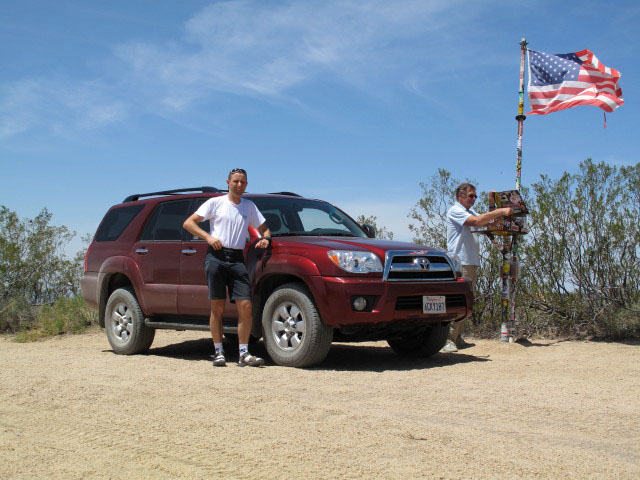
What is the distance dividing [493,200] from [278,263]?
3.45 meters

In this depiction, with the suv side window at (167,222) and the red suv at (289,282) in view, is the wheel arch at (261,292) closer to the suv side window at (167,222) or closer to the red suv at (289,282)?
the red suv at (289,282)

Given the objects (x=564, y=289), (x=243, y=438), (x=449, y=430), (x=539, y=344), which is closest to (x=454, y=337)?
(x=539, y=344)

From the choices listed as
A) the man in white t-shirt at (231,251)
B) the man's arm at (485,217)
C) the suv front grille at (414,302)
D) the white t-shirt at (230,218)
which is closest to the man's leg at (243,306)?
the man in white t-shirt at (231,251)

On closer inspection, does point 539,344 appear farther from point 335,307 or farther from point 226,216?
point 226,216

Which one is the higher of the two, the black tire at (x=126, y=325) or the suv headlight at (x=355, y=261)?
the suv headlight at (x=355, y=261)

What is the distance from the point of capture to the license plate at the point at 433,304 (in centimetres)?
697

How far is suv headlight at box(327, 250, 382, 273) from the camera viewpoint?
6676 millimetres

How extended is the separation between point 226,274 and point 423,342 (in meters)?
2.45

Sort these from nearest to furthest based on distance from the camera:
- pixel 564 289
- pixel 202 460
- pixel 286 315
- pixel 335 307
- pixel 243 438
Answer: pixel 202 460, pixel 243 438, pixel 335 307, pixel 286 315, pixel 564 289

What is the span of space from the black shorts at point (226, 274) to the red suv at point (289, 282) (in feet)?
0.70

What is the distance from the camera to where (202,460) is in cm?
362

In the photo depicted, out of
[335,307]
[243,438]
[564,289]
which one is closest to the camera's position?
[243,438]

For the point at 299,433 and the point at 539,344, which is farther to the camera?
the point at 539,344

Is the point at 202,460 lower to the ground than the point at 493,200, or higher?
lower
